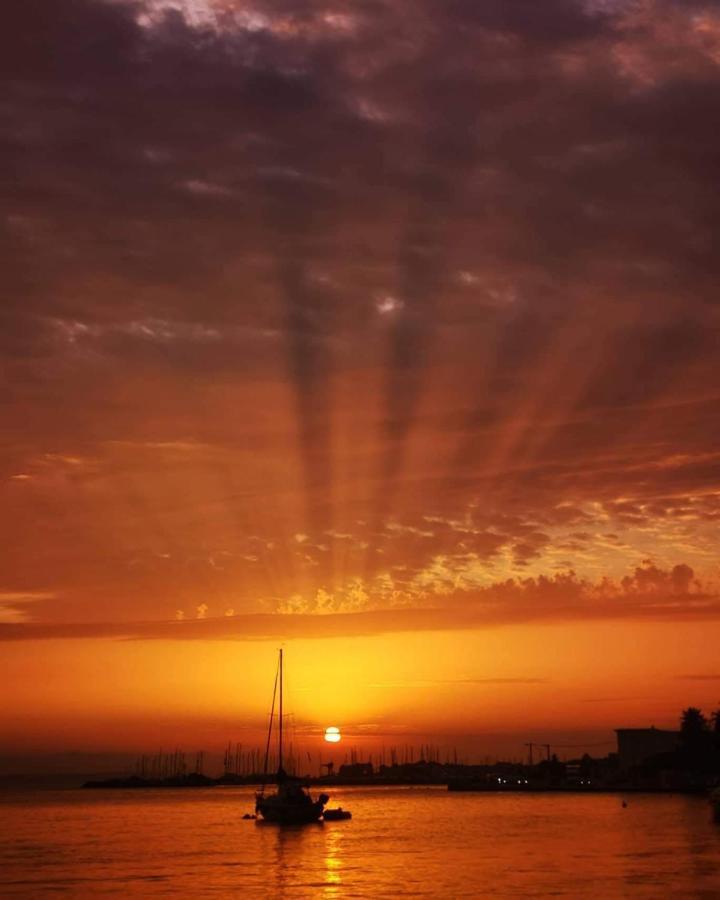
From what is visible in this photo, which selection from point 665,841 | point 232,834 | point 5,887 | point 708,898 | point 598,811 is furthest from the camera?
point 598,811

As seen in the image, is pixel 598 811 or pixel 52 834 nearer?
pixel 52 834

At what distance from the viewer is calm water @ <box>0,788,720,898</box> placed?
231ft

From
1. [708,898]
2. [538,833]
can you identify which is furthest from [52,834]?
[708,898]

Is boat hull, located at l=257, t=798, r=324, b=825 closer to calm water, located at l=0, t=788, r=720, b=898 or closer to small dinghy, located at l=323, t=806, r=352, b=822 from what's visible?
calm water, located at l=0, t=788, r=720, b=898

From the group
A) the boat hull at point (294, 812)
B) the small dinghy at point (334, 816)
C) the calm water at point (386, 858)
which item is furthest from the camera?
the small dinghy at point (334, 816)

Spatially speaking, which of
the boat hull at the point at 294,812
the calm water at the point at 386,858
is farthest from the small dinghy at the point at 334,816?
the boat hull at the point at 294,812

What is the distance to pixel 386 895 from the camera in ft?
219

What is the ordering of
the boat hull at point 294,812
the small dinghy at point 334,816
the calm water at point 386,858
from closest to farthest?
the calm water at point 386,858
the boat hull at point 294,812
the small dinghy at point 334,816

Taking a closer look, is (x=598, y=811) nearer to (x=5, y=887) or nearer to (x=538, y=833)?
(x=538, y=833)

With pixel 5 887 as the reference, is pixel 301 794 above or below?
above

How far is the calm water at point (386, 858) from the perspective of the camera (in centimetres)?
7031

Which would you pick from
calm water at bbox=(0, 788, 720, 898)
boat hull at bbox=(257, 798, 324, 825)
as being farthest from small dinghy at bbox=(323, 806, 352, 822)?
boat hull at bbox=(257, 798, 324, 825)

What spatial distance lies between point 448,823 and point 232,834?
102 feet

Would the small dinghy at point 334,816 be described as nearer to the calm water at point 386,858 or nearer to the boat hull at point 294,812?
the calm water at point 386,858
